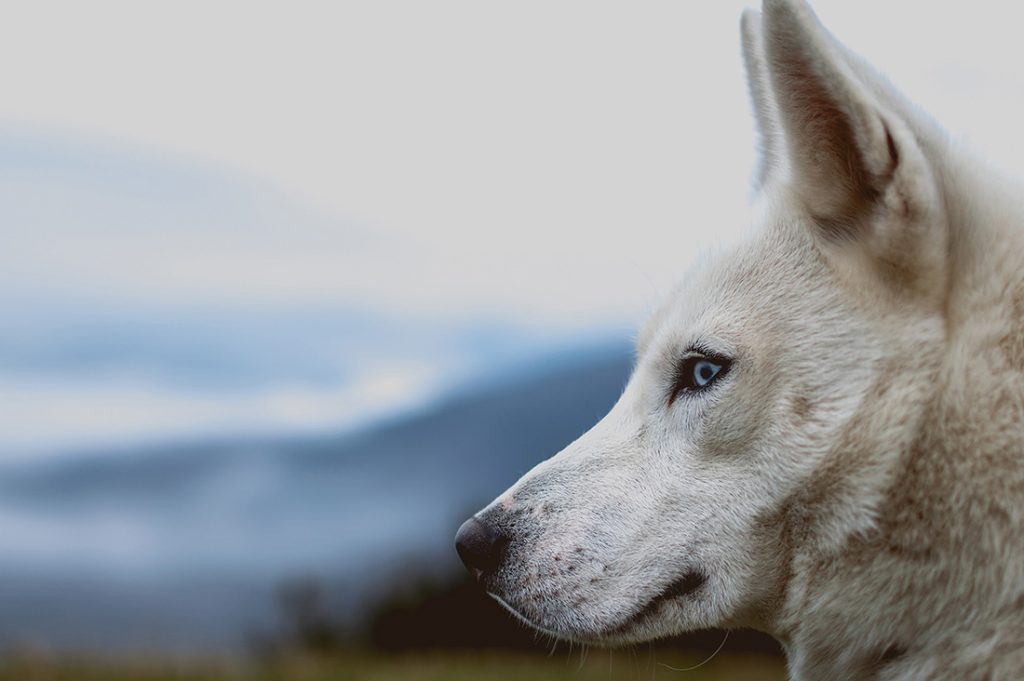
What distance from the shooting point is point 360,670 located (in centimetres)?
610

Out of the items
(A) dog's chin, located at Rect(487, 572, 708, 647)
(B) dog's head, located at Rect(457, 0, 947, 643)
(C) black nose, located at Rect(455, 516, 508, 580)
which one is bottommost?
(A) dog's chin, located at Rect(487, 572, 708, 647)

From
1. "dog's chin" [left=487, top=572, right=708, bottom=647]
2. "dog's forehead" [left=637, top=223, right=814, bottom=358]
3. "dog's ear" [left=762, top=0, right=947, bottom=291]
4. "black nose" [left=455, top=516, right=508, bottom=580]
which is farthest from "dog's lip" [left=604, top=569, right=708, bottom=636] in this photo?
"dog's ear" [left=762, top=0, right=947, bottom=291]

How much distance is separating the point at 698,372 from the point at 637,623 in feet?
2.30

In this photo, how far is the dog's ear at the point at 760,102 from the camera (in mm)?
3482

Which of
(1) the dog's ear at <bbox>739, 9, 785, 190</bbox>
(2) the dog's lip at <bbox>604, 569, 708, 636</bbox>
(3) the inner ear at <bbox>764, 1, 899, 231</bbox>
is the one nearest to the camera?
(3) the inner ear at <bbox>764, 1, 899, 231</bbox>

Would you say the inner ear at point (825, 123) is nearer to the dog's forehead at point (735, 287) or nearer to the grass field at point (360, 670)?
the dog's forehead at point (735, 287)

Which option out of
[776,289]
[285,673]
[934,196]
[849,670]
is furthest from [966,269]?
[285,673]

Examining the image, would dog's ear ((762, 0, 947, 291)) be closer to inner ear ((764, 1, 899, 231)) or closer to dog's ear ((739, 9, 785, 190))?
inner ear ((764, 1, 899, 231))

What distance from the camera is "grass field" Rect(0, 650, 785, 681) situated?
5.77 metres

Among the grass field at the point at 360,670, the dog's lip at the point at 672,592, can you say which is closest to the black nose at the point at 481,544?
the dog's lip at the point at 672,592

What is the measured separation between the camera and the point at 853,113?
268 centimetres

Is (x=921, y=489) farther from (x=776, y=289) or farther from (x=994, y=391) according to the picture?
(x=776, y=289)

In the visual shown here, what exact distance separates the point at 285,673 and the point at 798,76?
4.33m

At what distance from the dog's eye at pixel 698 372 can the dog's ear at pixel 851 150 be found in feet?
1.52
